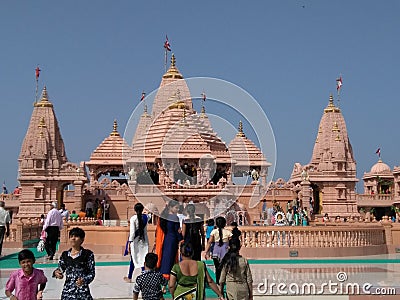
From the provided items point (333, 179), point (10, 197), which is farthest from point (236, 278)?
point (10, 197)

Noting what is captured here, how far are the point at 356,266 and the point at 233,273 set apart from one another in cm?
872

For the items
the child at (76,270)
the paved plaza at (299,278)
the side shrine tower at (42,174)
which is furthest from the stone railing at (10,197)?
the child at (76,270)

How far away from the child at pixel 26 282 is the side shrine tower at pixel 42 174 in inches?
1358

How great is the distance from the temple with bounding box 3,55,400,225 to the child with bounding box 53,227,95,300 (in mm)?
26615

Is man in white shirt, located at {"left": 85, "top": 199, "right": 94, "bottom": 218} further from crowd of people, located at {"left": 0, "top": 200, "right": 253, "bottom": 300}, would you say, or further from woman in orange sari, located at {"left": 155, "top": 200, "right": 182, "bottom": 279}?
crowd of people, located at {"left": 0, "top": 200, "right": 253, "bottom": 300}

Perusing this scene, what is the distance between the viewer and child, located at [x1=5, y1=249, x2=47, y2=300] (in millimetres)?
5984

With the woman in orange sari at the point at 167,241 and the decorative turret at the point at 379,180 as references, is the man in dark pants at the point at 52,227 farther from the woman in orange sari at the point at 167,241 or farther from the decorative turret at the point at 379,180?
the decorative turret at the point at 379,180

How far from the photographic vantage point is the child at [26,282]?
19.6 feet

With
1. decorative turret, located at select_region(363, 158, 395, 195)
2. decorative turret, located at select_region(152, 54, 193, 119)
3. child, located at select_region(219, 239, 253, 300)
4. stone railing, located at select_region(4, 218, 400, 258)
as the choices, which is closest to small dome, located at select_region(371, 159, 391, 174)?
decorative turret, located at select_region(363, 158, 395, 195)

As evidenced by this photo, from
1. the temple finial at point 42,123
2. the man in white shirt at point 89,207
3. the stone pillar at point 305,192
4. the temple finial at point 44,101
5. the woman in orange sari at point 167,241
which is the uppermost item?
the temple finial at point 44,101

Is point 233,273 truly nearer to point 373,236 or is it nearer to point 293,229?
point 293,229

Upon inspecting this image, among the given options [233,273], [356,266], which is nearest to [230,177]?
[356,266]

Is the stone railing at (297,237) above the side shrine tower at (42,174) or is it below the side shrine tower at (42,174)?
below

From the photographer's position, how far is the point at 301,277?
12.3 meters
